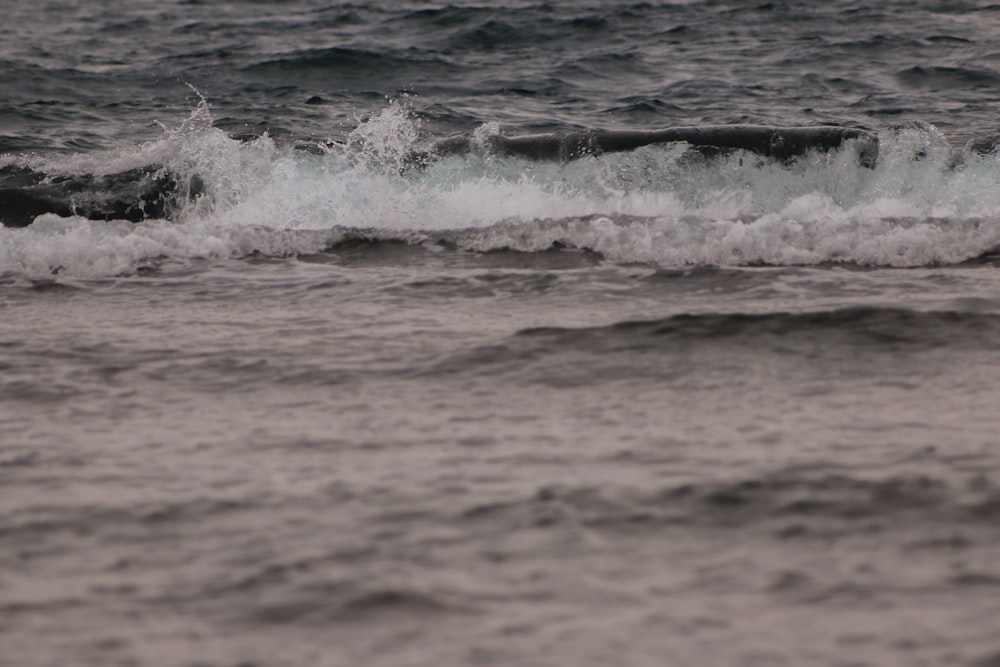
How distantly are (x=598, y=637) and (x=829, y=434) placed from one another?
1.62 metres

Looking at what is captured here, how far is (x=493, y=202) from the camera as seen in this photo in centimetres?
891

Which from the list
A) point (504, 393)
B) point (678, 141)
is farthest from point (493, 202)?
point (504, 393)

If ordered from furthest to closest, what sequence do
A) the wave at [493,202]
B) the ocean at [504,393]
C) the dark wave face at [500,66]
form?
1. the dark wave face at [500,66]
2. the wave at [493,202]
3. the ocean at [504,393]

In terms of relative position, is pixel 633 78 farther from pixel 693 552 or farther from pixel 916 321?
pixel 693 552

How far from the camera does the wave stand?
764cm

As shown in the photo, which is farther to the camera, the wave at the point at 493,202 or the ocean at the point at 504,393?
the wave at the point at 493,202

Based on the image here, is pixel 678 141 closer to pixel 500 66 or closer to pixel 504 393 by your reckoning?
pixel 504 393

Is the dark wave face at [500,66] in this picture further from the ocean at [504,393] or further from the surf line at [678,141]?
the surf line at [678,141]

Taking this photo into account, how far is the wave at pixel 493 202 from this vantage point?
25.1ft

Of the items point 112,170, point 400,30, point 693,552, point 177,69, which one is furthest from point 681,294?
point 400,30

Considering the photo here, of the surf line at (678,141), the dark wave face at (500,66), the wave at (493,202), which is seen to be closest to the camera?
the wave at (493,202)

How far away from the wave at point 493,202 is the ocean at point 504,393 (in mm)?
34

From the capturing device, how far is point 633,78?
1445 centimetres

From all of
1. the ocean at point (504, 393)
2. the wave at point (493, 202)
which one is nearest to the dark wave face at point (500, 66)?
the ocean at point (504, 393)
